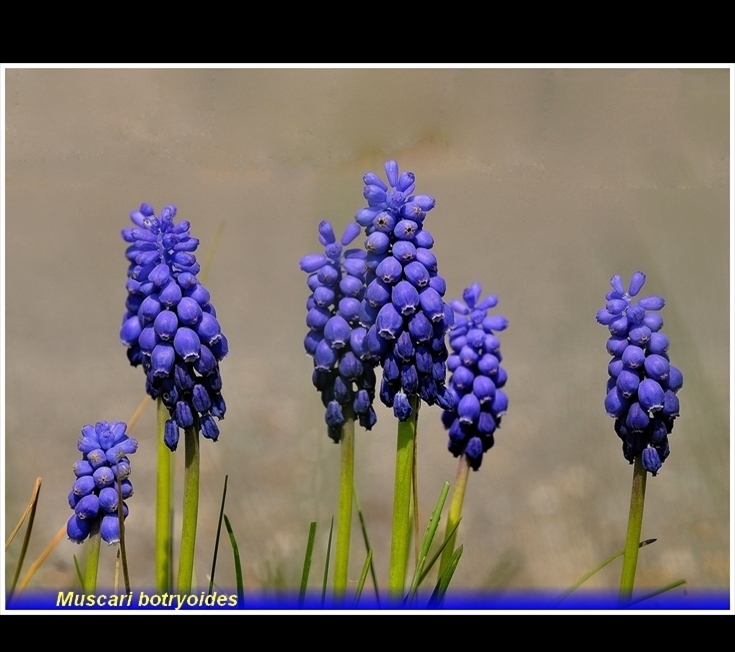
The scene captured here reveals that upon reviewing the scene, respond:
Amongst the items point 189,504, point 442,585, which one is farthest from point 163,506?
point 442,585

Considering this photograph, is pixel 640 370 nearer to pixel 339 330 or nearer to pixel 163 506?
pixel 339 330

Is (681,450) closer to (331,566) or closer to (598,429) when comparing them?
(598,429)

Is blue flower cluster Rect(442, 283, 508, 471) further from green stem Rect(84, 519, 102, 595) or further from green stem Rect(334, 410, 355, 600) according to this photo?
green stem Rect(84, 519, 102, 595)

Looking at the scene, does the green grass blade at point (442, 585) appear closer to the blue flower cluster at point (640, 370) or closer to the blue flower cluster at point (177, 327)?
the blue flower cluster at point (640, 370)

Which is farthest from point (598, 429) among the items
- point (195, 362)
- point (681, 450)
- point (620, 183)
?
point (195, 362)

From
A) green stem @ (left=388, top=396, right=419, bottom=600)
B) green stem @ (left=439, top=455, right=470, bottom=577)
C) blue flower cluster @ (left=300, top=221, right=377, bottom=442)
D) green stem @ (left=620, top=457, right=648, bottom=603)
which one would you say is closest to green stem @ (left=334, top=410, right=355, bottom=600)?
blue flower cluster @ (left=300, top=221, right=377, bottom=442)

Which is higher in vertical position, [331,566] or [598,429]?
[598,429]
